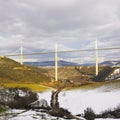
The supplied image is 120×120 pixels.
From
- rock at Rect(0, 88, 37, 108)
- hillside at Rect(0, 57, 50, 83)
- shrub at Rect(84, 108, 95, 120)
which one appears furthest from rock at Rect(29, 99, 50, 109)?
hillside at Rect(0, 57, 50, 83)

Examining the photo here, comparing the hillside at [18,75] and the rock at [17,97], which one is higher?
the hillside at [18,75]

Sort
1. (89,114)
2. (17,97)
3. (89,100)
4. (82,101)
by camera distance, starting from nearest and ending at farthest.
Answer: (89,114)
(89,100)
(82,101)
(17,97)

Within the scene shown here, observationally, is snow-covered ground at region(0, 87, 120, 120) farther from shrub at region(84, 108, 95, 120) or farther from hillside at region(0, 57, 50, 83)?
hillside at region(0, 57, 50, 83)

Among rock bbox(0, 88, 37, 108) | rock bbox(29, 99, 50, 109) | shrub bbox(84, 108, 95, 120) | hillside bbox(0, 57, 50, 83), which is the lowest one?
shrub bbox(84, 108, 95, 120)

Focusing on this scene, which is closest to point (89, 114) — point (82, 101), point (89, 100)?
point (89, 100)

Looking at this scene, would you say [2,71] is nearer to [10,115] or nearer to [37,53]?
[37,53]

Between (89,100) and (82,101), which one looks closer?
(89,100)

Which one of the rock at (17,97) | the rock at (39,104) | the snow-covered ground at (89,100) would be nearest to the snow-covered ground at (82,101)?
the snow-covered ground at (89,100)

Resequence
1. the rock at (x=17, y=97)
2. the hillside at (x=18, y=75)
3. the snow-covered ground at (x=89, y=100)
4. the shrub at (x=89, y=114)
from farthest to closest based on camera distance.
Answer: the hillside at (x=18, y=75) < the rock at (x=17, y=97) < the snow-covered ground at (x=89, y=100) < the shrub at (x=89, y=114)

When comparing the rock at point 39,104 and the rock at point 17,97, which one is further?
the rock at point 17,97

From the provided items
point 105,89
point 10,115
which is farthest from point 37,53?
point 10,115

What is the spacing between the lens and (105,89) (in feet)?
111

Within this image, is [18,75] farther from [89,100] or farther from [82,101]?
[89,100]

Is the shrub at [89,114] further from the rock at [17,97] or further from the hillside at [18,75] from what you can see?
the hillside at [18,75]
